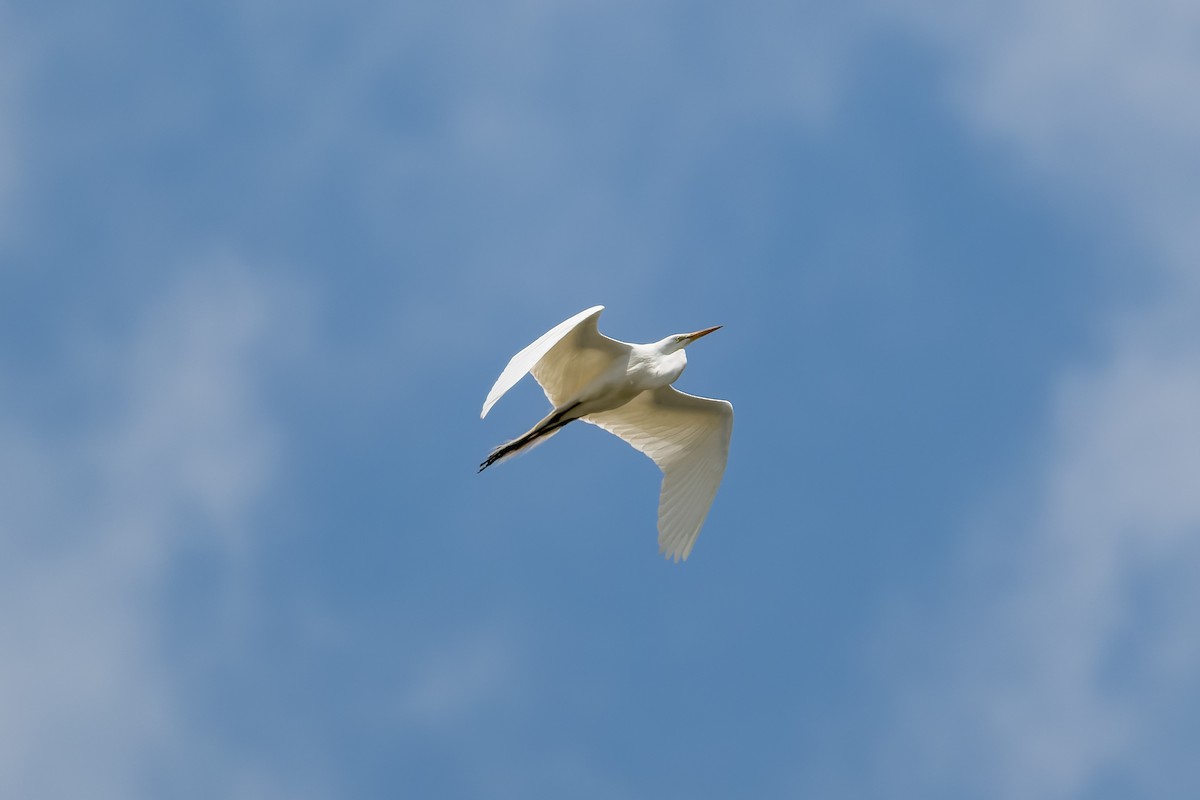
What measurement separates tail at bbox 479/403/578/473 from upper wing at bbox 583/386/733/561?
0.89 meters

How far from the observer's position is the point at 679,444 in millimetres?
16828

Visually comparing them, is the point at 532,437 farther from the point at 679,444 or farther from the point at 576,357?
the point at 679,444

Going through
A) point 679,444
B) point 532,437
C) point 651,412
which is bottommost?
point 532,437

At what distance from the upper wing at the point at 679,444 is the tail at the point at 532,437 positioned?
891 millimetres

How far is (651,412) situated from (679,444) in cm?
47

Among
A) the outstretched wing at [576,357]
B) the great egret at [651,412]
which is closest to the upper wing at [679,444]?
the great egret at [651,412]

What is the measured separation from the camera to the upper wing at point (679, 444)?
53.9 ft

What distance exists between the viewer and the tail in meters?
15.7

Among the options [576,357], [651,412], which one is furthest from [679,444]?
[576,357]

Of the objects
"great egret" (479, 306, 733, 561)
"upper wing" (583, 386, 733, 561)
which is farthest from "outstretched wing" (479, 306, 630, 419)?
"upper wing" (583, 386, 733, 561)

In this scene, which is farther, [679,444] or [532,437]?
[679,444]

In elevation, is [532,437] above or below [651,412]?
below

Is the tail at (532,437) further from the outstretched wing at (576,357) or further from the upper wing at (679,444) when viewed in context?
the upper wing at (679,444)

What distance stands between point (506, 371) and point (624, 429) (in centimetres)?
414
